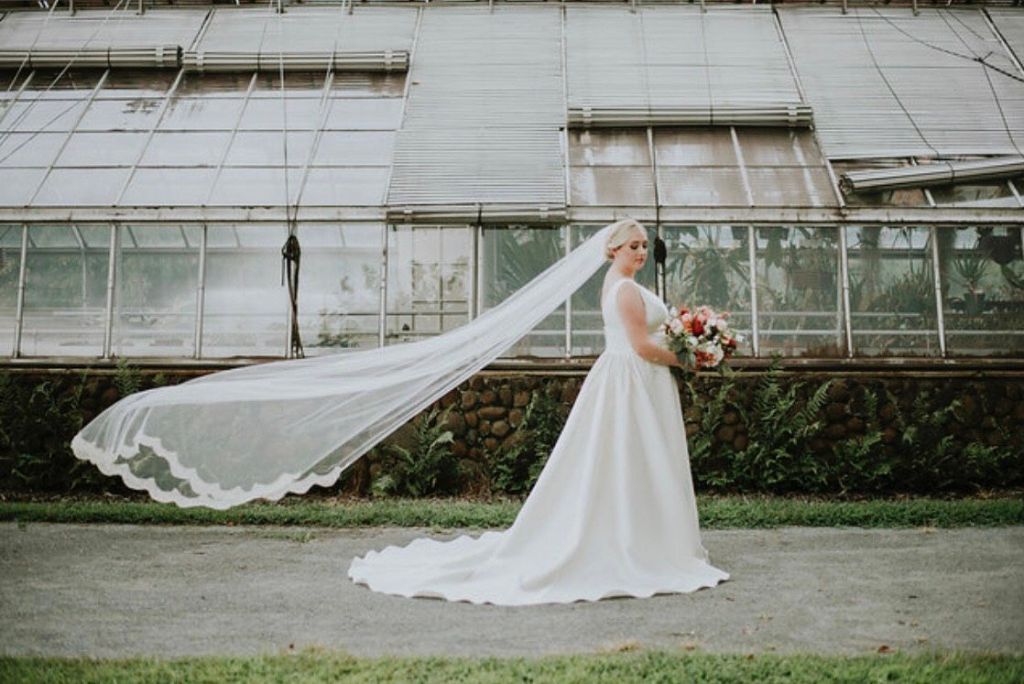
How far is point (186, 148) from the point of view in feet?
34.8

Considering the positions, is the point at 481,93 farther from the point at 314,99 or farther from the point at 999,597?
the point at 999,597

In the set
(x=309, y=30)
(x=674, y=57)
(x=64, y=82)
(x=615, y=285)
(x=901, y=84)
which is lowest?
(x=615, y=285)

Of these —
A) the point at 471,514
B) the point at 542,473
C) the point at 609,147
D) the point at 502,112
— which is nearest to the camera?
the point at 542,473

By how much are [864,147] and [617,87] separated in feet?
10.2

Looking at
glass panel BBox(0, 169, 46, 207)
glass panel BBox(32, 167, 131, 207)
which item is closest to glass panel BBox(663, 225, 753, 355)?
glass panel BBox(32, 167, 131, 207)

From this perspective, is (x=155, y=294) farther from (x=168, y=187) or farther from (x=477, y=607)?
(x=477, y=607)

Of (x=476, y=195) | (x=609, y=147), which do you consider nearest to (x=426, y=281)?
(x=476, y=195)

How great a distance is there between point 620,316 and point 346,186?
5248mm

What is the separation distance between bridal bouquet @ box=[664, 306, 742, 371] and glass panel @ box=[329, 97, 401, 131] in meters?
6.33

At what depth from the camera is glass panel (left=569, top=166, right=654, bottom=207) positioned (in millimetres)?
9906

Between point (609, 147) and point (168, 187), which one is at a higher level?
point (609, 147)

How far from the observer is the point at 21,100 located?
11344 mm

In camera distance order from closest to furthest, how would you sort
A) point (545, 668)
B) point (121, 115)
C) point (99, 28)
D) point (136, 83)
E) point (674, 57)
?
point (545, 668), point (121, 115), point (136, 83), point (674, 57), point (99, 28)

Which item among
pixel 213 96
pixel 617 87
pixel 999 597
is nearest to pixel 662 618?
pixel 999 597
